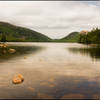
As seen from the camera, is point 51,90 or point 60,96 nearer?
point 60,96

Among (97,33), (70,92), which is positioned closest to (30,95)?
(70,92)

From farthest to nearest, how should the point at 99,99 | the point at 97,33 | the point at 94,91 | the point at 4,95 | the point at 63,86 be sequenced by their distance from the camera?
the point at 97,33 → the point at 63,86 → the point at 94,91 → the point at 4,95 → the point at 99,99

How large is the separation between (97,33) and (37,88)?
195546mm

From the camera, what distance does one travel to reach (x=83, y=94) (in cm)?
1686

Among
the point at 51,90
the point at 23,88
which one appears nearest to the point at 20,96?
the point at 23,88

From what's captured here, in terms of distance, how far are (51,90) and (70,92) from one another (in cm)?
274

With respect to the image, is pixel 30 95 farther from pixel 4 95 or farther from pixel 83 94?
pixel 83 94

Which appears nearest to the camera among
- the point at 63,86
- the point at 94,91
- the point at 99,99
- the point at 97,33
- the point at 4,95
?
the point at 99,99

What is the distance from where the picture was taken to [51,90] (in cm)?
1809

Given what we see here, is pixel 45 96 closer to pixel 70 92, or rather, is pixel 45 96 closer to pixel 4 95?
pixel 70 92

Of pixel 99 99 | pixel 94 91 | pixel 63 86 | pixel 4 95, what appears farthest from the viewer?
pixel 63 86

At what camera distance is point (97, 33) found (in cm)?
19588

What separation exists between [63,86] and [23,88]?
6.19 meters

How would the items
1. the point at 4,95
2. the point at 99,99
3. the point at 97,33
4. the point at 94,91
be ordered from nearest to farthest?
the point at 99,99 < the point at 4,95 < the point at 94,91 < the point at 97,33
